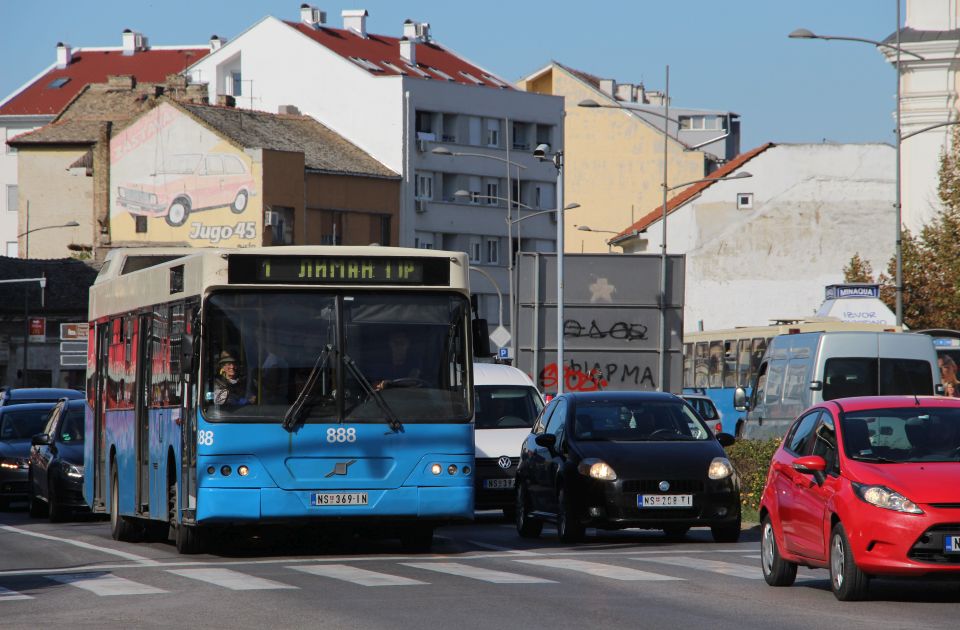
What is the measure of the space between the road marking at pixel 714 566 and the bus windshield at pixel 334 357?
7.18 feet

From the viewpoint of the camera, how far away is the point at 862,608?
13.4 m

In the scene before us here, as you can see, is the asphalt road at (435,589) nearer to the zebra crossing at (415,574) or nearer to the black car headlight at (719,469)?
the zebra crossing at (415,574)

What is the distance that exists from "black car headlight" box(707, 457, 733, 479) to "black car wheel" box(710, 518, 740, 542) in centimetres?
53

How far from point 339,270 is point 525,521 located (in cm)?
525

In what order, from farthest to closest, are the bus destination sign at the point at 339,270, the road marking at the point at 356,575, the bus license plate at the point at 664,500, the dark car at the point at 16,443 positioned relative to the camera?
the dark car at the point at 16,443 → the bus license plate at the point at 664,500 → the bus destination sign at the point at 339,270 → the road marking at the point at 356,575

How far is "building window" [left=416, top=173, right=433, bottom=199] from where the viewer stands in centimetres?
10450

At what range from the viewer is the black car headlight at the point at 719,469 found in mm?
20219

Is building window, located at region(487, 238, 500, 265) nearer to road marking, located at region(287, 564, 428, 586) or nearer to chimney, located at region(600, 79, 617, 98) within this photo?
chimney, located at region(600, 79, 617, 98)

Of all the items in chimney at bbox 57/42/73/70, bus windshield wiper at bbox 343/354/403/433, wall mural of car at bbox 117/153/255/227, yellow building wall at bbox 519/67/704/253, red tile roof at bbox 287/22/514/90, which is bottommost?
bus windshield wiper at bbox 343/354/403/433

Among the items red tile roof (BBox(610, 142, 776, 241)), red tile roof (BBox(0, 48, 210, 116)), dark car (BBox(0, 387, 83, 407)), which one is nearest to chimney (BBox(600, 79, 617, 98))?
red tile roof (BBox(0, 48, 210, 116))

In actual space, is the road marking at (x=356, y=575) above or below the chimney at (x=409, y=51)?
Result: below

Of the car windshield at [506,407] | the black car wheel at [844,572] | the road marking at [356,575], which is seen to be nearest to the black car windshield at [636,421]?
the car windshield at [506,407]

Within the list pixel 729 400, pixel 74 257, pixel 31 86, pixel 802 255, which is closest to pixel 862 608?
pixel 729 400

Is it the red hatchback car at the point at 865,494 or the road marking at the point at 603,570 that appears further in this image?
the road marking at the point at 603,570
